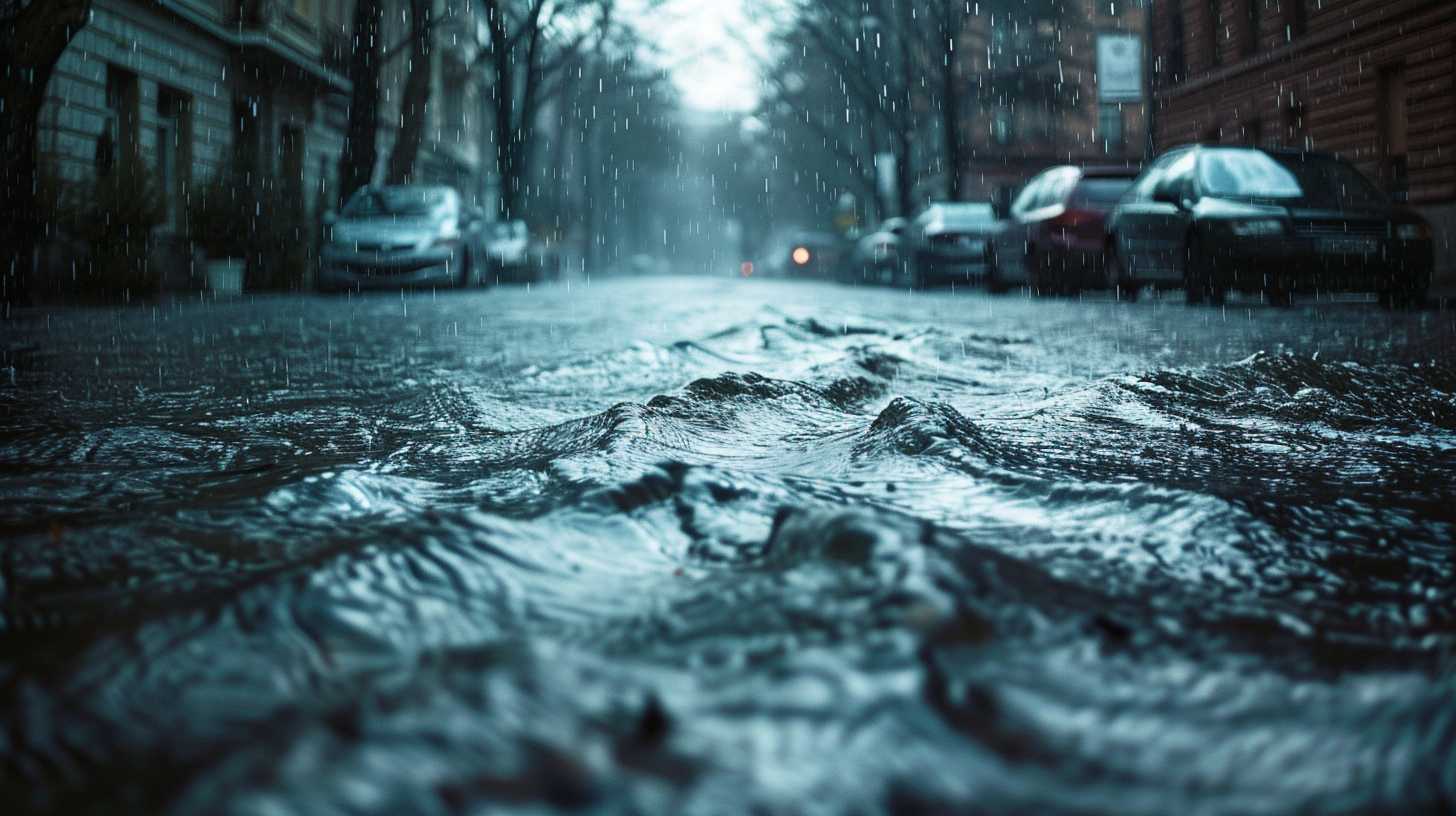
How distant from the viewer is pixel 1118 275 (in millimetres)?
12570

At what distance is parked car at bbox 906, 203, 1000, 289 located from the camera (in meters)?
19.0

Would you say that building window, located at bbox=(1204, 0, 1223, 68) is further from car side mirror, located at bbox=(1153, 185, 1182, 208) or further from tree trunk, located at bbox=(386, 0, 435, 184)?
tree trunk, located at bbox=(386, 0, 435, 184)

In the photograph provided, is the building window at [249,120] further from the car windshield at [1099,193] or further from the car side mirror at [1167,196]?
the car side mirror at [1167,196]

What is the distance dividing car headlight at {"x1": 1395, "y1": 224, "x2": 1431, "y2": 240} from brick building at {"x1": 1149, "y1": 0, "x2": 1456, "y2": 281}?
5.28m

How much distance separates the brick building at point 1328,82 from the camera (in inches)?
664

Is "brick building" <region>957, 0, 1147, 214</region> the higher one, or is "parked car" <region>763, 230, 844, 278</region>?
"brick building" <region>957, 0, 1147, 214</region>

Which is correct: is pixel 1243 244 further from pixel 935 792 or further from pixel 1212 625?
pixel 935 792

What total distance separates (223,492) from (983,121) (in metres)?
40.5

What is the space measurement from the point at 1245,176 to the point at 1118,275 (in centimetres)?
157

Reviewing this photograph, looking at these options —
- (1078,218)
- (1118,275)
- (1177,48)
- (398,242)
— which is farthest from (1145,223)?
(1177,48)

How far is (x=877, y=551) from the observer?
57.3 inches

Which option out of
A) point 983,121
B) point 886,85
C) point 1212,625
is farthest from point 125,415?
point 983,121

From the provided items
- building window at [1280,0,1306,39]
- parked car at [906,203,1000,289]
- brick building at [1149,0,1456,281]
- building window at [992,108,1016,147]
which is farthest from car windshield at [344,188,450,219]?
building window at [992,108,1016,147]

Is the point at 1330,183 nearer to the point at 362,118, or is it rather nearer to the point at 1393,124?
the point at 1393,124
